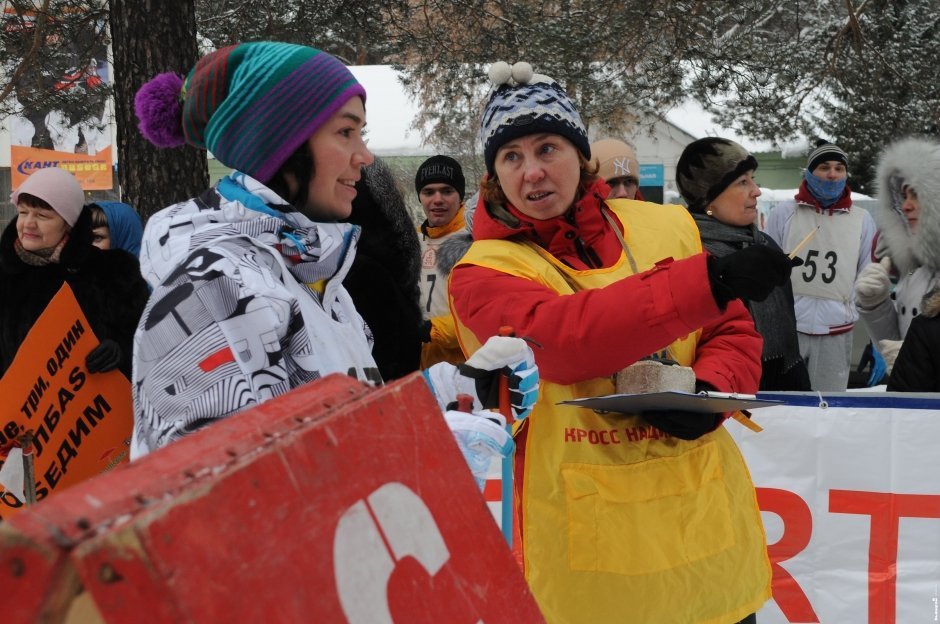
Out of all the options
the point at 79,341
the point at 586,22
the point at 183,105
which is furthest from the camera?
the point at 586,22

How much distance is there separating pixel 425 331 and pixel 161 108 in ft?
7.05

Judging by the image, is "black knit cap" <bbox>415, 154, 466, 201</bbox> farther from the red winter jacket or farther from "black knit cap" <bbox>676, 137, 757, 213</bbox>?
the red winter jacket

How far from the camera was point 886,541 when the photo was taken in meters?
3.70

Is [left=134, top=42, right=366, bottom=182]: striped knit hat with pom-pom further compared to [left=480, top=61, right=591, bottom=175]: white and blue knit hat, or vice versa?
[left=480, top=61, right=591, bottom=175]: white and blue knit hat

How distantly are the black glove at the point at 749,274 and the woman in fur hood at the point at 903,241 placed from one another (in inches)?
107

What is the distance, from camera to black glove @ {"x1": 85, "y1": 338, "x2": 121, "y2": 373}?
11.1 feet

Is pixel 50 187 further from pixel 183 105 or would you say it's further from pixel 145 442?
pixel 145 442

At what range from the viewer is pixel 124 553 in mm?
764

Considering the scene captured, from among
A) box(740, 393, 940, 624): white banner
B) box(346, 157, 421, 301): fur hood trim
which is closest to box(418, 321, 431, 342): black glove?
box(346, 157, 421, 301): fur hood trim

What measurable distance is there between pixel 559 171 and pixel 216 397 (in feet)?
4.14

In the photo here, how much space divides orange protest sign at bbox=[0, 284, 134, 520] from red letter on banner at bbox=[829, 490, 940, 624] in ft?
9.64

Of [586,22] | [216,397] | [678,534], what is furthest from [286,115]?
[586,22]

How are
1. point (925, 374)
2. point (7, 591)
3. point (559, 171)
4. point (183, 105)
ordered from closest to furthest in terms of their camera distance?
point (7, 591)
point (183, 105)
point (559, 171)
point (925, 374)

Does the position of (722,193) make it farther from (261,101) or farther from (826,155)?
(261,101)
